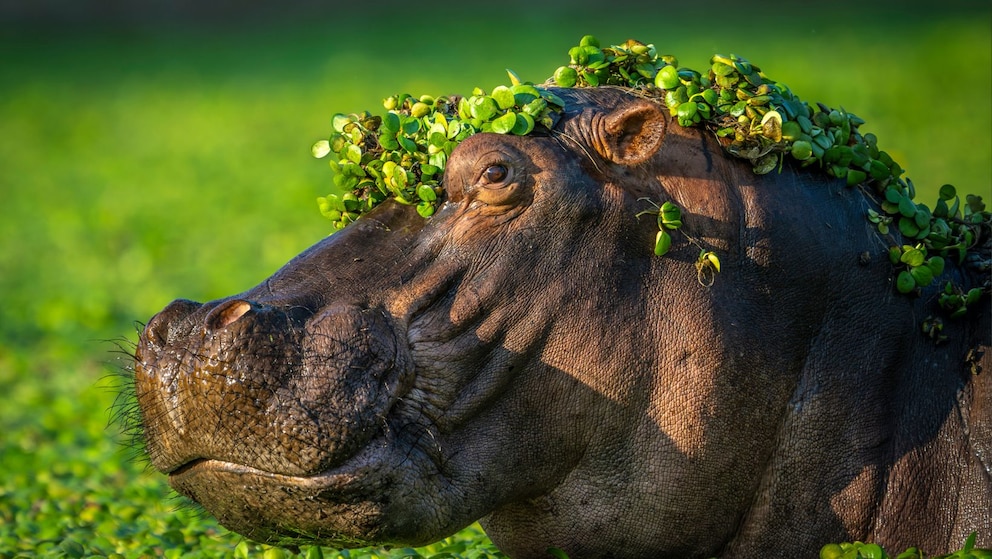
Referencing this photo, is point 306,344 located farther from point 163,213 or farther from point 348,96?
point 348,96

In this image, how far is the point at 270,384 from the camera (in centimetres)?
310

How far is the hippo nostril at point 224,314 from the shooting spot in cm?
314

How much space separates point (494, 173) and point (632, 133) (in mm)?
460

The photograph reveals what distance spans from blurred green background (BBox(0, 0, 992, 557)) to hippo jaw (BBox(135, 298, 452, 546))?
560 mm

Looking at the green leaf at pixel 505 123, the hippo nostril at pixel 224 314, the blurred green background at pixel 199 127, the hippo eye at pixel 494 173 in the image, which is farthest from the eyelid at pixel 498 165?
the blurred green background at pixel 199 127

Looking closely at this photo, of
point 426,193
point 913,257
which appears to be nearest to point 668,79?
point 426,193

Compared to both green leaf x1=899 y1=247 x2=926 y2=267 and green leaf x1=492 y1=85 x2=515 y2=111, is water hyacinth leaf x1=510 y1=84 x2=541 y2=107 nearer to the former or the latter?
green leaf x1=492 y1=85 x2=515 y2=111

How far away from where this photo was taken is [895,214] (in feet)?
12.6

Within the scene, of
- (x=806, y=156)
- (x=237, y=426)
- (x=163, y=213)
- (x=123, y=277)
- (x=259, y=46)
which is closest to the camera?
(x=237, y=426)

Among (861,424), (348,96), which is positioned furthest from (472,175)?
(348,96)

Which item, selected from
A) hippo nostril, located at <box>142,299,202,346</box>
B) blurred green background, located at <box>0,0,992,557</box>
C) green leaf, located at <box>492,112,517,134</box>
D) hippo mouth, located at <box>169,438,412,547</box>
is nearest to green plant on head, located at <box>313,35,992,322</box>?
green leaf, located at <box>492,112,517,134</box>

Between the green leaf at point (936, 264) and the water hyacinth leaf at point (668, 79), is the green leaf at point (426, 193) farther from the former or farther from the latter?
the green leaf at point (936, 264)

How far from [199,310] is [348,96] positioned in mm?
16768

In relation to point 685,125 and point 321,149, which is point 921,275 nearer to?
point 685,125
